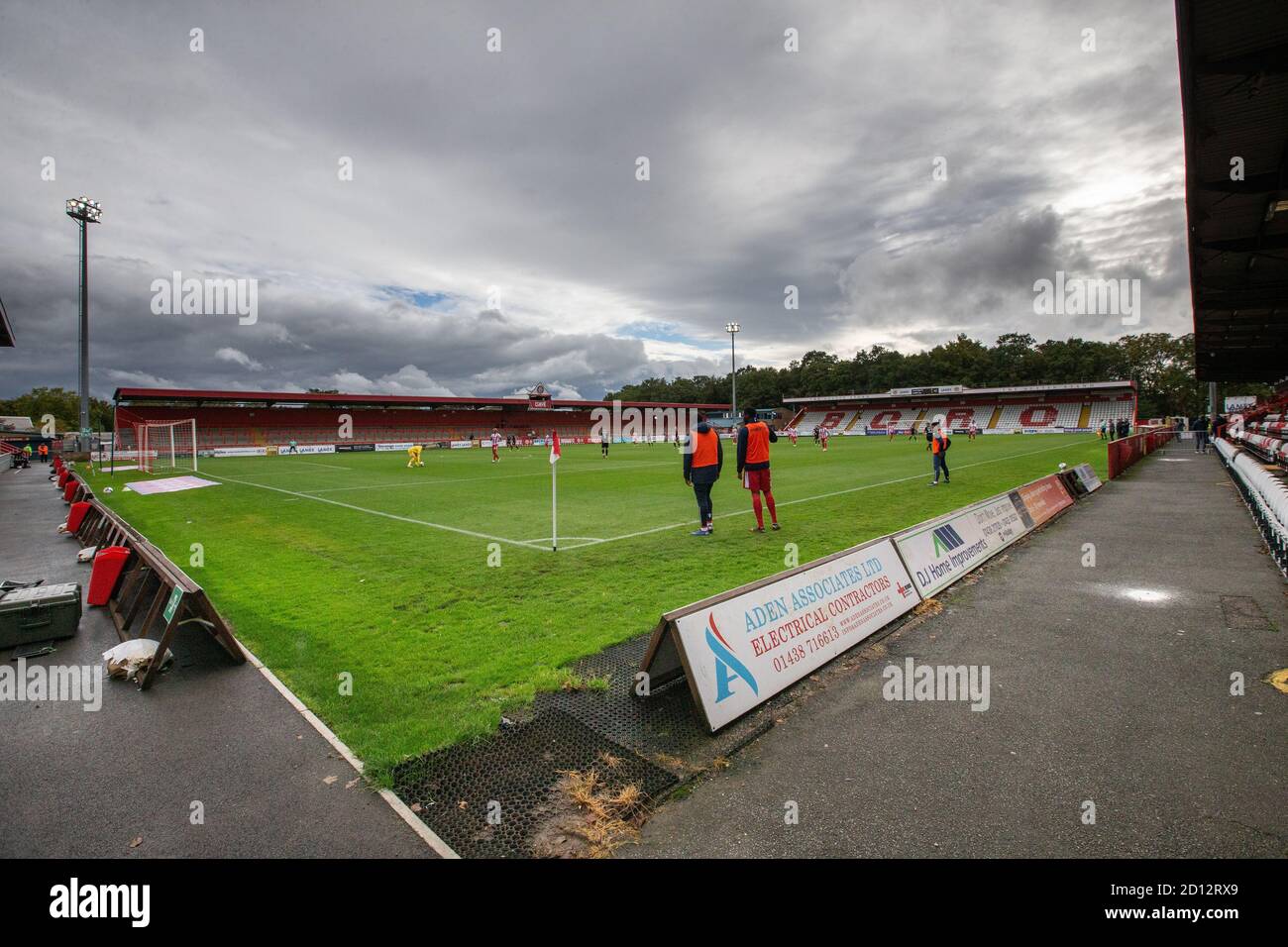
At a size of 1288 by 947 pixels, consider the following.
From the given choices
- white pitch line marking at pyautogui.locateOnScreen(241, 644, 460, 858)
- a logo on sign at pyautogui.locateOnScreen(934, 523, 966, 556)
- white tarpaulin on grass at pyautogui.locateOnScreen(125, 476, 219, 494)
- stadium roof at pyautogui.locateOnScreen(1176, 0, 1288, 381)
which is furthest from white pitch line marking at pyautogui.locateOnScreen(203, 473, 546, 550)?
stadium roof at pyautogui.locateOnScreen(1176, 0, 1288, 381)

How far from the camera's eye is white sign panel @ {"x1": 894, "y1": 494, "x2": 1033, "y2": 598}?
7.29 metres

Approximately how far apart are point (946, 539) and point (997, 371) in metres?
124

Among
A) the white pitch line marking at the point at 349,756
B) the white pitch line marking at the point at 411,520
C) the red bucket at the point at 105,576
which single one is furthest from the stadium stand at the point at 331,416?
the white pitch line marking at the point at 349,756

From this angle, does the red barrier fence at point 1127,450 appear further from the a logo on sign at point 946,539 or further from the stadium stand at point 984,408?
the stadium stand at point 984,408

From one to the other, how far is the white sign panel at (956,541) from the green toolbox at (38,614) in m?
9.24

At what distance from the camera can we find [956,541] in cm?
839

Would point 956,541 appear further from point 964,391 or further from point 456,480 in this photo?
point 964,391

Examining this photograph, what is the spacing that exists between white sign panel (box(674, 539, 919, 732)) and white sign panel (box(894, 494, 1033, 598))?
64 cm

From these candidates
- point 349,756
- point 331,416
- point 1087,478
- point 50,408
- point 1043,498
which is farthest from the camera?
point 50,408

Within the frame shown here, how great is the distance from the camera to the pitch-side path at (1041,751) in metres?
2.93

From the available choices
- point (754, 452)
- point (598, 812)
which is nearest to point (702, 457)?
point (754, 452)

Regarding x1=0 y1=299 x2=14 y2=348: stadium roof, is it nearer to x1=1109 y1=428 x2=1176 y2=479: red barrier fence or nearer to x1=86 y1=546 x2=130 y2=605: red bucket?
x1=86 y1=546 x2=130 y2=605: red bucket
